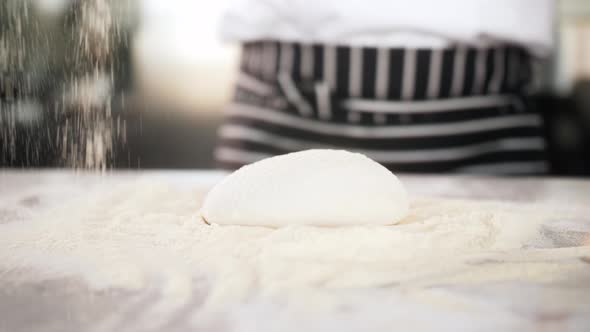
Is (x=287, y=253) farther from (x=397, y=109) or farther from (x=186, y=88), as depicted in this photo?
(x=186, y=88)

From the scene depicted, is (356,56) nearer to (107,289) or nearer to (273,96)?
(273,96)

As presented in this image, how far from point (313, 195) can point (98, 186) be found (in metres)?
0.44

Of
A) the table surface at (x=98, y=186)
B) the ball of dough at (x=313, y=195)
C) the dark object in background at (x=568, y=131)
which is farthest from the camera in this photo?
the dark object in background at (x=568, y=131)

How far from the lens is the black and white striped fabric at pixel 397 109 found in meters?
0.98

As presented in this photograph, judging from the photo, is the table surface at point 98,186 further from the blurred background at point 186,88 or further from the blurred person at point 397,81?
the blurred background at point 186,88

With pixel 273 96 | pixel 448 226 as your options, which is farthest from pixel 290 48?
pixel 448 226

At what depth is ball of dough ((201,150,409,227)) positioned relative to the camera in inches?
18.8

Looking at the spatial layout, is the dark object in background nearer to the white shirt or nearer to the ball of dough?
the white shirt

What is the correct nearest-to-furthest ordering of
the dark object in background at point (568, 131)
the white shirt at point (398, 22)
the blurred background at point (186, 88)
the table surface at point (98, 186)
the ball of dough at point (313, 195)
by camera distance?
the table surface at point (98, 186) < the ball of dough at point (313, 195) < the white shirt at point (398, 22) < the blurred background at point (186, 88) < the dark object in background at point (568, 131)

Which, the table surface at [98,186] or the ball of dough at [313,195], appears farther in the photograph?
the ball of dough at [313,195]

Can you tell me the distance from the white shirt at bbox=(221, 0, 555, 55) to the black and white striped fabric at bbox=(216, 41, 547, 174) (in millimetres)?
27

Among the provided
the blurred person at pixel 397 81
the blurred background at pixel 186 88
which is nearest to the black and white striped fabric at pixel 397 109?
the blurred person at pixel 397 81

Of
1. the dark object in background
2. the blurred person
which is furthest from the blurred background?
the blurred person

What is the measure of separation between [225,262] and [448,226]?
8.1 inches
